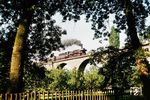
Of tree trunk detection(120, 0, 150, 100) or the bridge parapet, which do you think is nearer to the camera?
tree trunk detection(120, 0, 150, 100)

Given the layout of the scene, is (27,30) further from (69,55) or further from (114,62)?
(69,55)

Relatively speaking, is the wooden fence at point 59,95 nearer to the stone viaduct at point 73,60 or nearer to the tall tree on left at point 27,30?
the tall tree on left at point 27,30

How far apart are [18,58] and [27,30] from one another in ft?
6.46

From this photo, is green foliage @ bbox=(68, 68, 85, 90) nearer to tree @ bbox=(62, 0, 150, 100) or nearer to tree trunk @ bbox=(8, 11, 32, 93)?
tree @ bbox=(62, 0, 150, 100)

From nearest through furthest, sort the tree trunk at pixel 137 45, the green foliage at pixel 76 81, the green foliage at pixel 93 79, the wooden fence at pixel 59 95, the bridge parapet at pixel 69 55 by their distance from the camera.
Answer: the wooden fence at pixel 59 95
the tree trunk at pixel 137 45
the green foliage at pixel 76 81
the green foliage at pixel 93 79
the bridge parapet at pixel 69 55

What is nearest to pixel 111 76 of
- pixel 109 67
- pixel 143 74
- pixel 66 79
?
pixel 109 67

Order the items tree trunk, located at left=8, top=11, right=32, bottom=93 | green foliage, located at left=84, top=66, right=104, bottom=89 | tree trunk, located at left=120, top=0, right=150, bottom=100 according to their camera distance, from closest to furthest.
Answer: tree trunk, located at left=8, top=11, right=32, bottom=93 → tree trunk, located at left=120, top=0, right=150, bottom=100 → green foliage, located at left=84, top=66, right=104, bottom=89

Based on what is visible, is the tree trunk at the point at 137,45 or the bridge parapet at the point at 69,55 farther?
the bridge parapet at the point at 69,55

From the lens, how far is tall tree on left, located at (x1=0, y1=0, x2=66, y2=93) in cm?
1559

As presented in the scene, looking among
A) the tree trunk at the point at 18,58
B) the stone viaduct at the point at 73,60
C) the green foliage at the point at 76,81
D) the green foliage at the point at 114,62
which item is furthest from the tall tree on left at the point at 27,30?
the stone viaduct at the point at 73,60

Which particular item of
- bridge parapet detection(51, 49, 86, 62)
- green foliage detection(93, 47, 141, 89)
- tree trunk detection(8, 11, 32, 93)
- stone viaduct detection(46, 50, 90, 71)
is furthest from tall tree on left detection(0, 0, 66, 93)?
bridge parapet detection(51, 49, 86, 62)

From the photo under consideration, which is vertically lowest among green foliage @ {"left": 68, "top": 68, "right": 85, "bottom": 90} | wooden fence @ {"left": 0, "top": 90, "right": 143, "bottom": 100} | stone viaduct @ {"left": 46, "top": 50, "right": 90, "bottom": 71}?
wooden fence @ {"left": 0, "top": 90, "right": 143, "bottom": 100}

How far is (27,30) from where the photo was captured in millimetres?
16828

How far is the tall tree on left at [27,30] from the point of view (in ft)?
51.2
